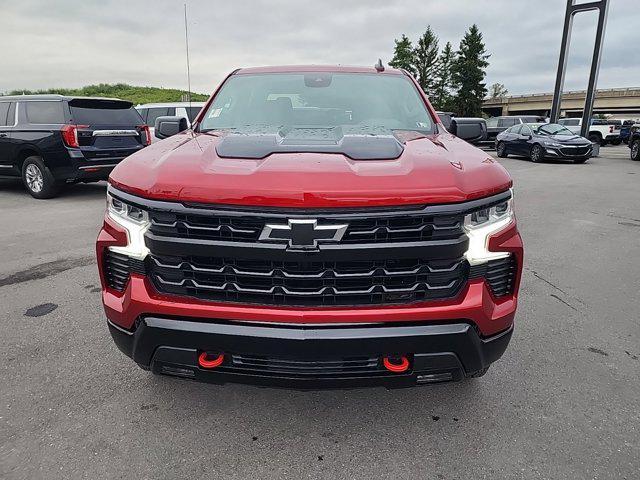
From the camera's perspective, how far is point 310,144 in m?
2.21

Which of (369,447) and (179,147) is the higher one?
(179,147)

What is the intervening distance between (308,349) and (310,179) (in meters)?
0.67

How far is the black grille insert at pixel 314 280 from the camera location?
1.89m

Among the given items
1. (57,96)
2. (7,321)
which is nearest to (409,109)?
(7,321)

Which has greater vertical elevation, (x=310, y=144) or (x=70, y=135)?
(x=310, y=144)

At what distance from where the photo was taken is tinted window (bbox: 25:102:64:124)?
27.0 ft

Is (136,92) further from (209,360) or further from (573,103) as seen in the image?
(573,103)

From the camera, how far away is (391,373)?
196cm

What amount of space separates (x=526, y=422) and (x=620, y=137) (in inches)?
1399

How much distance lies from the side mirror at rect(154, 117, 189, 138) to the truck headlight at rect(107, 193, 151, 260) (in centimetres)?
172

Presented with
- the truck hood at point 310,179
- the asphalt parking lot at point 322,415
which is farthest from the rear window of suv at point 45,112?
the truck hood at point 310,179

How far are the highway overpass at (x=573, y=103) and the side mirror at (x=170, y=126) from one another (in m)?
78.5

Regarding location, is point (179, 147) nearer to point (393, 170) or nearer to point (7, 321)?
point (393, 170)

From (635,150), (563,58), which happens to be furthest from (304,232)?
(563,58)
